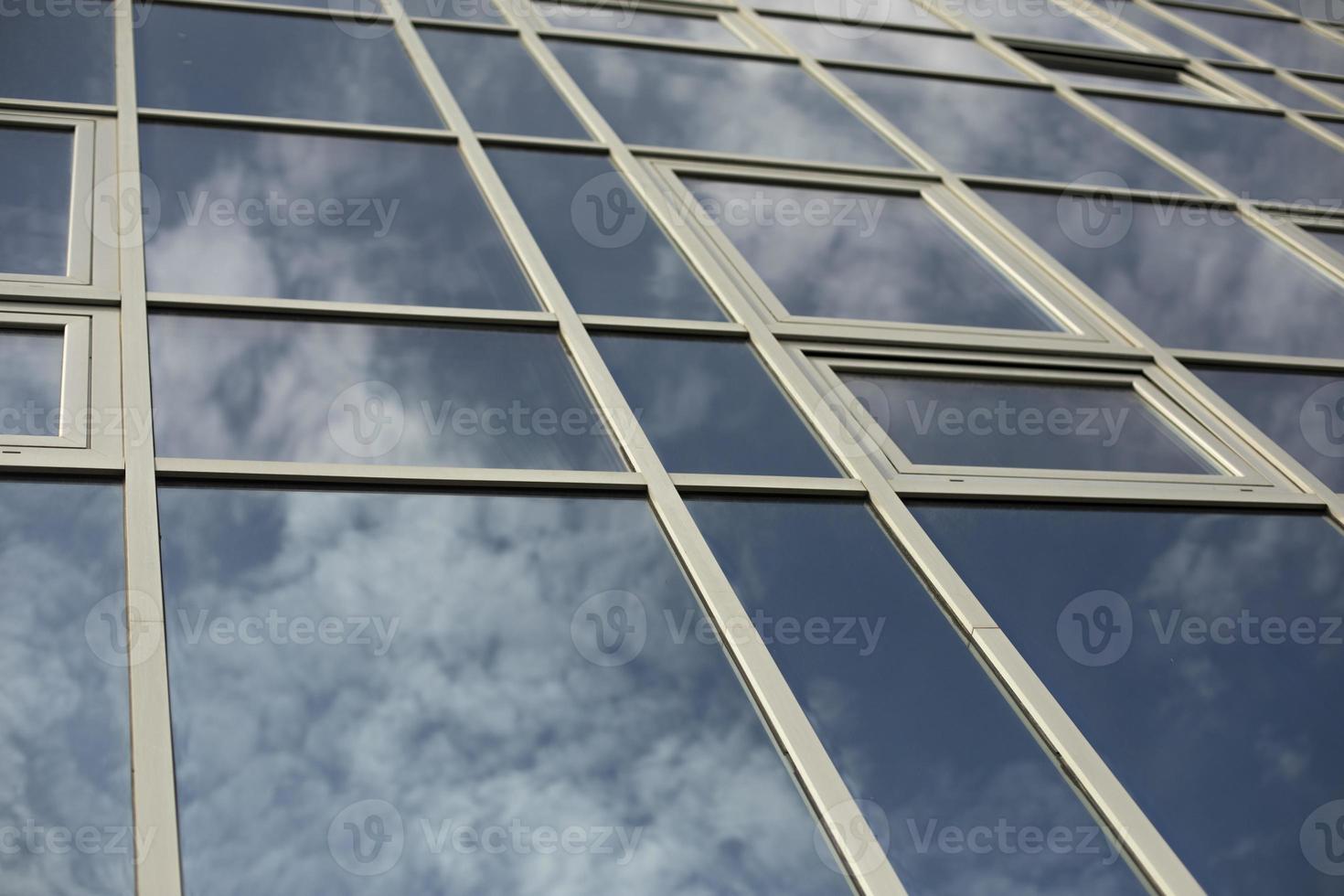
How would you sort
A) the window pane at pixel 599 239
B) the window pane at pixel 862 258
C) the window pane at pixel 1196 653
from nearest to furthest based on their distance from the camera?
the window pane at pixel 1196 653 → the window pane at pixel 599 239 → the window pane at pixel 862 258

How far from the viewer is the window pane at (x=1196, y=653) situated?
4203mm

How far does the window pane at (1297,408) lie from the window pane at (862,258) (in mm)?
905

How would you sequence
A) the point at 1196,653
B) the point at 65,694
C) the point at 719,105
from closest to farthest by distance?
the point at 65,694 < the point at 1196,653 < the point at 719,105

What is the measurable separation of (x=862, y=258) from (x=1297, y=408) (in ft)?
7.21

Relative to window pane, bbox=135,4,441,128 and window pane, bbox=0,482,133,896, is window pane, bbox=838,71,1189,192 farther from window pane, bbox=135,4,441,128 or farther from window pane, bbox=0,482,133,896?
window pane, bbox=0,482,133,896

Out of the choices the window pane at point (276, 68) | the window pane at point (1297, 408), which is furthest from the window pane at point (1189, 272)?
the window pane at point (276, 68)

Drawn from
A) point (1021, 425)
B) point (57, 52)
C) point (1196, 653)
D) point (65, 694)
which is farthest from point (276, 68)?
point (1196, 653)

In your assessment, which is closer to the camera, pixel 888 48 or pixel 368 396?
pixel 368 396

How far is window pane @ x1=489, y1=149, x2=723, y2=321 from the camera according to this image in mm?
6184

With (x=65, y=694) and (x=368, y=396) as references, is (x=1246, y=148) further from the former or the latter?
(x=65, y=694)

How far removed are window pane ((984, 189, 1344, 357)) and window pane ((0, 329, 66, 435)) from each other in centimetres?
496

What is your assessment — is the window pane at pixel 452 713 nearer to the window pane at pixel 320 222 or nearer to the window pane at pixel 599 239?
the window pane at pixel 320 222

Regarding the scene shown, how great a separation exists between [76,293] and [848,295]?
340cm

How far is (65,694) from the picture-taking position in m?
3.66
